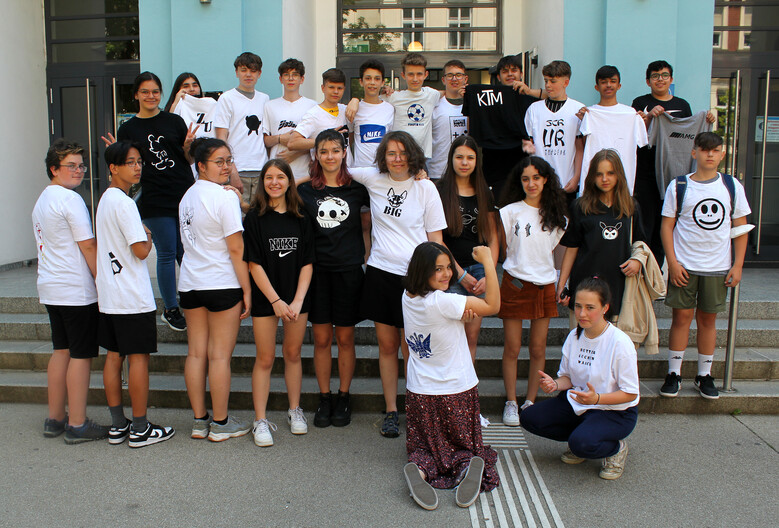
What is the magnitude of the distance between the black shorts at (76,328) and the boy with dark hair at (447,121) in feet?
9.43

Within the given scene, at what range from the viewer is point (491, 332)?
17.3 ft

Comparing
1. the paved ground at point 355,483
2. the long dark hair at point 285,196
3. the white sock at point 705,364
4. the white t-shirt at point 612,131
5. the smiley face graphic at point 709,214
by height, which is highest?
the white t-shirt at point 612,131

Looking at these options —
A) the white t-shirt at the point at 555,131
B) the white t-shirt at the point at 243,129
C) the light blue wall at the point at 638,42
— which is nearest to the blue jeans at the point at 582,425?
the white t-shirt at the point at 555,131

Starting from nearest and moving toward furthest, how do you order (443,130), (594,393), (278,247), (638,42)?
1. (594,393)
2. (278,247)
3. (443,130)
4. (638,42)

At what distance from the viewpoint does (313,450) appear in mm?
3914

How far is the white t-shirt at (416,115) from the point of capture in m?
5.07

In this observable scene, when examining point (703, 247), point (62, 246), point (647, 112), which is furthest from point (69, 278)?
point (647, 112)

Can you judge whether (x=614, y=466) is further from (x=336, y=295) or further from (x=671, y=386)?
(x=336, y=295)

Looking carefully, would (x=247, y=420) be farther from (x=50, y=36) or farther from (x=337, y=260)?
(x=50, y=36)

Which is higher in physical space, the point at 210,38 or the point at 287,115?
the point at 210,38

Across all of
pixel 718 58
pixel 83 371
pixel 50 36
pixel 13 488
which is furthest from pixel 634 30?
pixel 50 36

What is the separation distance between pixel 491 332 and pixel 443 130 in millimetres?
1775

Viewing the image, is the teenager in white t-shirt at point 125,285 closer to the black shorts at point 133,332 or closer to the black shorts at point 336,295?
the black shorts at point 133,332

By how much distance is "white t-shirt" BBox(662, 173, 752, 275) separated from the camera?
14.3 ft
